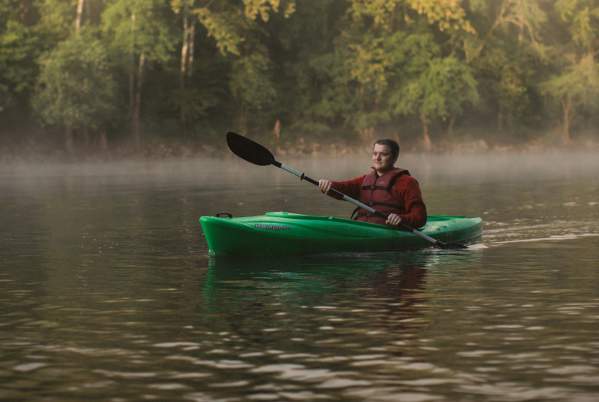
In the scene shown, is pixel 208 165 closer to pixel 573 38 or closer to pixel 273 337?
pixel 573 38

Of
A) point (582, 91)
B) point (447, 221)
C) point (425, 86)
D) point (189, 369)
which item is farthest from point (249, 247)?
point (582, 91)

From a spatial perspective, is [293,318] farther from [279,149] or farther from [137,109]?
[279,149]

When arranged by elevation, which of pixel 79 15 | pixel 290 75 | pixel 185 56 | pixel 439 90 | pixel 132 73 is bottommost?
pixel 439 90

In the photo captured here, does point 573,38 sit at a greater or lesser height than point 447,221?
greater

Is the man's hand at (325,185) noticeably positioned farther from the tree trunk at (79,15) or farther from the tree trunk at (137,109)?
the tree trunk at (137,109)

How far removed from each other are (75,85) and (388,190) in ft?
108

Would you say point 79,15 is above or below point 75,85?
above

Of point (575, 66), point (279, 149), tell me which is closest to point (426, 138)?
point (279, 149)

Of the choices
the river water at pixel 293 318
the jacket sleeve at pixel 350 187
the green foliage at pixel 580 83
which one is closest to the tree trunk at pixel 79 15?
the green foliage at pixel 580 83

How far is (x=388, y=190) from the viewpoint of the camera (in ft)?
47.7

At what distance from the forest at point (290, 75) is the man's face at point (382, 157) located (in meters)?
32.6

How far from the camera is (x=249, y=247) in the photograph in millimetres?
14047

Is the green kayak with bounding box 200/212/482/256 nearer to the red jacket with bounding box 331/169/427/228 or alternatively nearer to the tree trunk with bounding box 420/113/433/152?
the red jacket with bounding box 331/169/427/228

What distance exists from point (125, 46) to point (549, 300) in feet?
131
